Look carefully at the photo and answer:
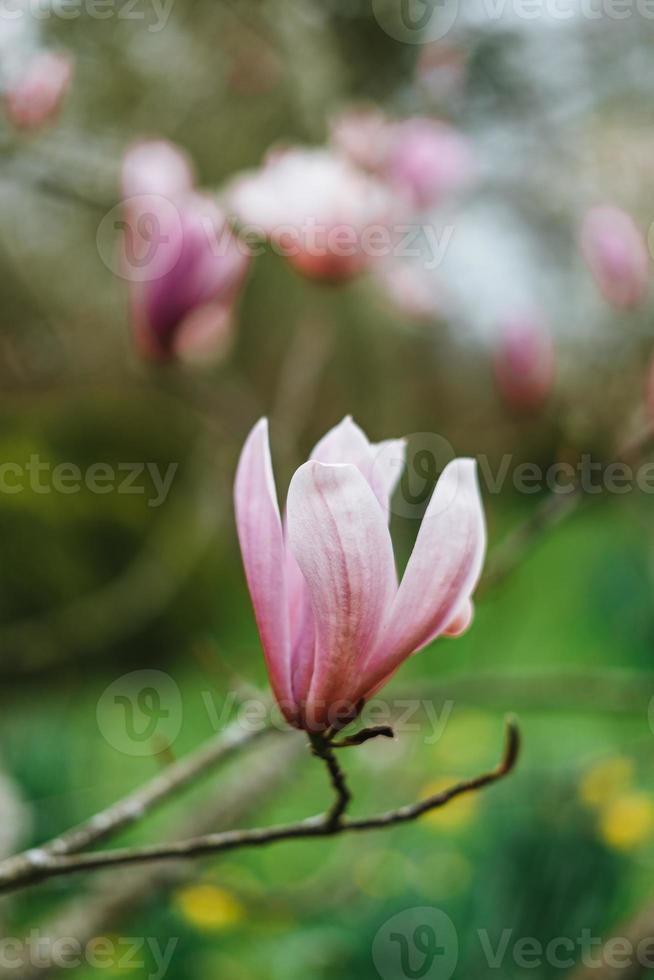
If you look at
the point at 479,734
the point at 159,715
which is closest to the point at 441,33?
the point at 479,734

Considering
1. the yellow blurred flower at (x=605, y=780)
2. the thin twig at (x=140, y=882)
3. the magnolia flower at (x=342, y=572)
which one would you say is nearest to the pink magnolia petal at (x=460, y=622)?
the magnolia flower at (x=342, y=572)

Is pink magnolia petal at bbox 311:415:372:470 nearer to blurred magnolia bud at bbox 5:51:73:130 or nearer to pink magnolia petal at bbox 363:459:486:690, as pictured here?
pink magnolia petal at bbox 363:459:486:690

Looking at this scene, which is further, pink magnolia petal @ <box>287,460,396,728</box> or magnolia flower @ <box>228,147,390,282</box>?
magnolia flower @ <box>228,147,390,282</box>
